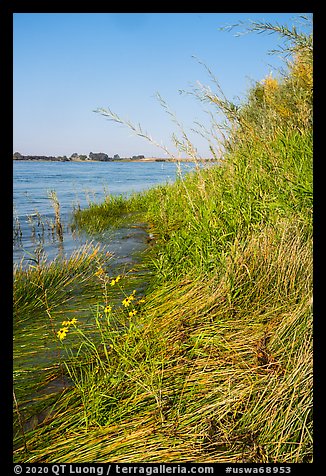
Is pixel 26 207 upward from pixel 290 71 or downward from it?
downward

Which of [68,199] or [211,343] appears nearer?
[211,343]

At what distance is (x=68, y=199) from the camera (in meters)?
9.30

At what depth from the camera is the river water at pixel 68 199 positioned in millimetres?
4922

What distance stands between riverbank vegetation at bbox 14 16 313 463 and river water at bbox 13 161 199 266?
526 millimetres

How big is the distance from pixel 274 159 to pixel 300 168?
329 mm

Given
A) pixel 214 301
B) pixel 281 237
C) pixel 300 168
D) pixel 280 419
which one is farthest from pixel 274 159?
pixel 280 419

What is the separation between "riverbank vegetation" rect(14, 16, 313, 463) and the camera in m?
1.71

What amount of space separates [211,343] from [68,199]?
25.1 ft

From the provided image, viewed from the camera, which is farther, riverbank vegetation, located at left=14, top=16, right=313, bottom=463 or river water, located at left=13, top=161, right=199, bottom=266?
river water, located at left=13, top=161, right=199, bottom=266

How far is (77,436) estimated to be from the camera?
1.77m

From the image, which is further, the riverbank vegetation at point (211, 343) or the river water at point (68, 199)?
the river water at point (68, 199)

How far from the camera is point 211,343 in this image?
2098 millimetres

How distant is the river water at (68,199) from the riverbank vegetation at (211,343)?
0.53 metres

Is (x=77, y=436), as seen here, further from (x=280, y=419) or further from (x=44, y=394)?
(x=280, y=419)
